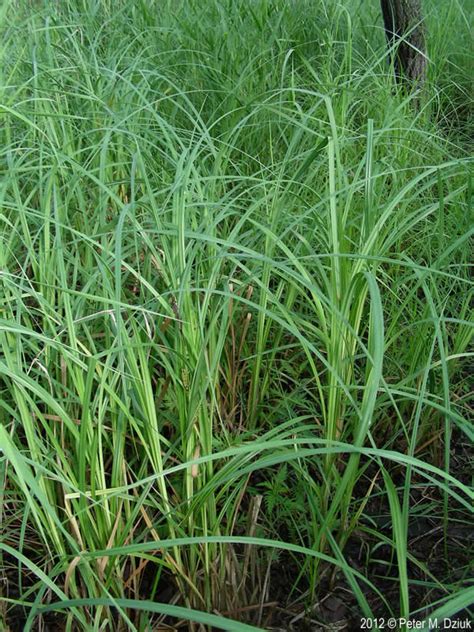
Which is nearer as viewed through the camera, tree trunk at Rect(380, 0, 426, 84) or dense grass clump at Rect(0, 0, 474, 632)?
dense grass clump at Rect(0, 0, 474, 632)

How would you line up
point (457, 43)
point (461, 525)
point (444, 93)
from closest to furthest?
1. point (461, 525)
2. point (444, 93)
3. point (457, 43)

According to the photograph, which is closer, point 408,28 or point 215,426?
point 215,426

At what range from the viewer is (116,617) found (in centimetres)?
119

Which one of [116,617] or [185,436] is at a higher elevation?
[185,436]

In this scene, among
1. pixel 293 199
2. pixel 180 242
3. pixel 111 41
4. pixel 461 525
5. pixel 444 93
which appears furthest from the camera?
pixel 444 93

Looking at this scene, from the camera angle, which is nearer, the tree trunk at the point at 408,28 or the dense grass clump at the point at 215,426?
the dense grass clump at the point at 215,426

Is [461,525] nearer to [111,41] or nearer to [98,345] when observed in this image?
[98,345]

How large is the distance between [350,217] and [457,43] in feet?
5.75

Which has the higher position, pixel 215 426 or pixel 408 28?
pixel 408 28

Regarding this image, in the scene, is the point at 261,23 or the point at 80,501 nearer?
the point at 80,501

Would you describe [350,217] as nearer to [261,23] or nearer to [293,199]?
[293,199]

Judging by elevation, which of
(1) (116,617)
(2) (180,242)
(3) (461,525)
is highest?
(2) (180,242)

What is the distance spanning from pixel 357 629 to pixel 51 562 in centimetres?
52

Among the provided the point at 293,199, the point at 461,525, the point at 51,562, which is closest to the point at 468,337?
the point at 461,525
